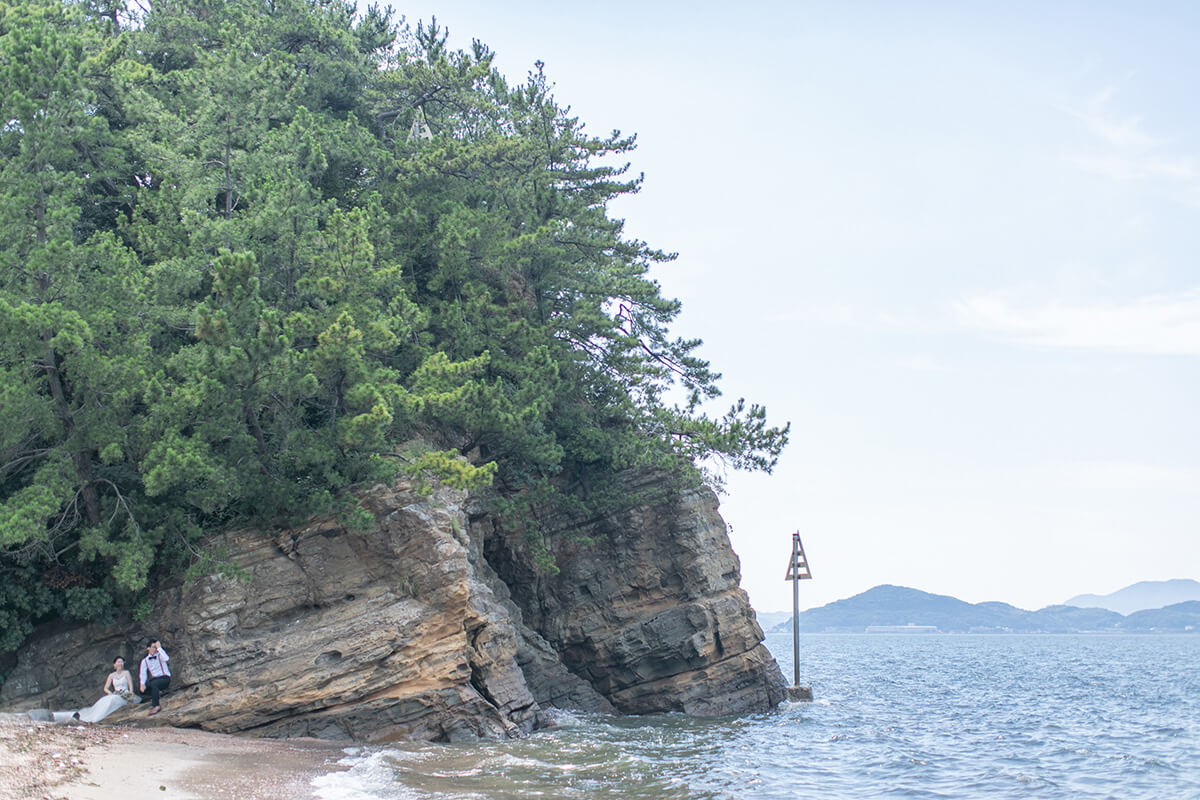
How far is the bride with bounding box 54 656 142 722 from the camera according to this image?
58.4 feet

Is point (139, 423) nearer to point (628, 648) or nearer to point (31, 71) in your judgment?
point (31, 71)

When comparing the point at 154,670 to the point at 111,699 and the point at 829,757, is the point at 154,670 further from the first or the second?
the point at 829,757

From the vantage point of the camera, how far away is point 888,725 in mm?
30766

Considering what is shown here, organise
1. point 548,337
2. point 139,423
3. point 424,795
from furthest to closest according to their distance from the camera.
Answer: point 548,337 → point 139,423 → point 424,795

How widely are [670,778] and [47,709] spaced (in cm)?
1172

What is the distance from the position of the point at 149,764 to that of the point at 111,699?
198 inches

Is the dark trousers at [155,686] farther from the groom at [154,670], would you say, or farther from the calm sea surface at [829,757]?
the calm sea surface at [829,757]

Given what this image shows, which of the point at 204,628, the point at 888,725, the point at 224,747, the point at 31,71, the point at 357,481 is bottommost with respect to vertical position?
the point at 888,725

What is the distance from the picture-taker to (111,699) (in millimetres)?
18125

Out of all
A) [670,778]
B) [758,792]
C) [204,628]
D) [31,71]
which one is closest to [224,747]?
[204,628]

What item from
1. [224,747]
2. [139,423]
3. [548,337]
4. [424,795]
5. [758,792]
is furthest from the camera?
[548,337]

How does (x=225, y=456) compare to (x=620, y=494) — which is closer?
(x=225, y=456)

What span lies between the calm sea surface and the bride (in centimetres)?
461

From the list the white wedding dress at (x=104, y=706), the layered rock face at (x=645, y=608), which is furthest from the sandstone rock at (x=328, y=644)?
the layered rock face at (x=645, y=608)
